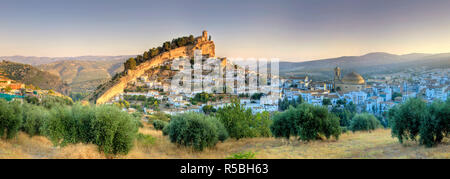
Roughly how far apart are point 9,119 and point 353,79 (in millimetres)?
51077

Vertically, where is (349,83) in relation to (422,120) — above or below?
below

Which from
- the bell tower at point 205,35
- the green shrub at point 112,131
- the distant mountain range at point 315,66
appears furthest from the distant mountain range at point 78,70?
the green shrub at point 112,131

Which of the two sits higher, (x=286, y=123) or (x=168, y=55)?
(x=168, y=55)

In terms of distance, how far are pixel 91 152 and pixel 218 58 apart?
170 feet

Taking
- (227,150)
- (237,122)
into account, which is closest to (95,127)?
(227,150)

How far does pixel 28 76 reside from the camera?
946 inches

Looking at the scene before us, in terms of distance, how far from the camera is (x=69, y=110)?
6.73 metres

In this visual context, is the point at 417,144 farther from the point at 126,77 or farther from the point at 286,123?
the point at 126,77

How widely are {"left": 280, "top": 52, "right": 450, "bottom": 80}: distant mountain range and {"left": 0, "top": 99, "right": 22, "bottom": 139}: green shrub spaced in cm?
3239

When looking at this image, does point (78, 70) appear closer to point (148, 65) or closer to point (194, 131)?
point (148, 65)

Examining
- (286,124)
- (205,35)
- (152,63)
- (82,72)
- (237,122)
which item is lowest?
(237,122)

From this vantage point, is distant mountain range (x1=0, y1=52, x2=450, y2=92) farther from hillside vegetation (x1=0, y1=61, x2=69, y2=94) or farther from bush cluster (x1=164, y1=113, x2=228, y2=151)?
bush cluster (x1=164, y1=113, x2=228, y2=151)
